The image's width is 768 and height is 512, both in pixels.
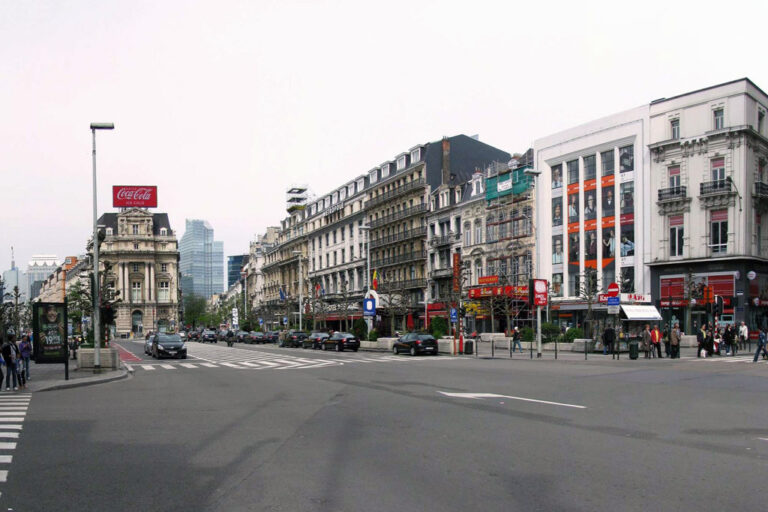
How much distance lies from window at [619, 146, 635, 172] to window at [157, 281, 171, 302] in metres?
106

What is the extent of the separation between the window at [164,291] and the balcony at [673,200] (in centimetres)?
10875

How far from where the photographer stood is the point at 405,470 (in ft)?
25.6

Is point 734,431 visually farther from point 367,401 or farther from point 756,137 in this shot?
point 756,137

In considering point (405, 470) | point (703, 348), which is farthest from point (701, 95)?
point (405, 470)

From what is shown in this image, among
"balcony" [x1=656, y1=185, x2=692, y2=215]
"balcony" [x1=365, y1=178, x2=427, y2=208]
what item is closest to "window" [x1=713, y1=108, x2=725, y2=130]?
"balcony" [x1=656, y1=185, x2=692, y2=215]

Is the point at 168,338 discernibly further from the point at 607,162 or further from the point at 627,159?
the point at 627,159

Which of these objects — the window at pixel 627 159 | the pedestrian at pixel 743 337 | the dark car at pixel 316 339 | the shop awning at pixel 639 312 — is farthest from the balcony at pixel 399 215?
the pedestrian at pixel 743 337

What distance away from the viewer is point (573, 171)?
5638 centimetres

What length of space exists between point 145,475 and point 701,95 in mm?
48753

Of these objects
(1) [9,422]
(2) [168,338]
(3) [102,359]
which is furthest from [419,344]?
(1) [9,422]

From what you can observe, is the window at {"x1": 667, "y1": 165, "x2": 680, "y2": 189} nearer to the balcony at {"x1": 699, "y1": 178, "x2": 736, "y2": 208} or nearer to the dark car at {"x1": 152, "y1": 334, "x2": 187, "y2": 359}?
the balcony at {"x1": 699, "y1": 178, "x2": 736, "y2": 208}

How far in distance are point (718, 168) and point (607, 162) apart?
888 centimetres

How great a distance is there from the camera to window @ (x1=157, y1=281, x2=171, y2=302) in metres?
136

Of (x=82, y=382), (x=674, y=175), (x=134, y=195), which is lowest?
(x=82, y=382)
